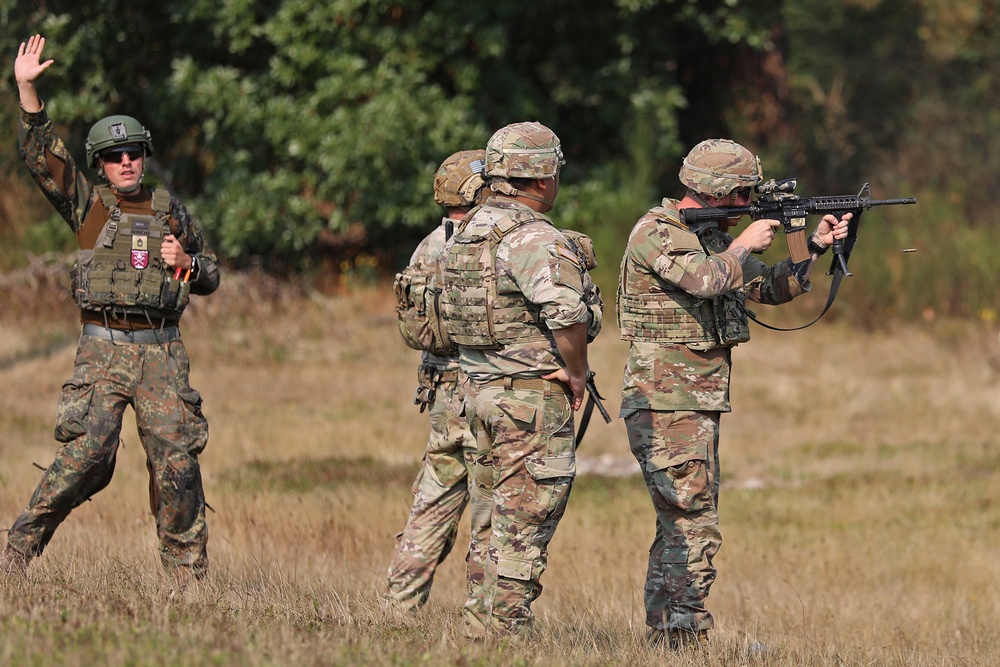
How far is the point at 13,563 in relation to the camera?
6324 millimetres

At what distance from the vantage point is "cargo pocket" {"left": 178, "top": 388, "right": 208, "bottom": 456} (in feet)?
21.8

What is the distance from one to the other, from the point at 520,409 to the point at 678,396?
91 cm

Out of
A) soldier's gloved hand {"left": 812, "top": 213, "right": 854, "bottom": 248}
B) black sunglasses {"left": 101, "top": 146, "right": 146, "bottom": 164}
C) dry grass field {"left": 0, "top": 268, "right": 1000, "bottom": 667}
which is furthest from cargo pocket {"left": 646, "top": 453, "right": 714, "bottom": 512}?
black sunglasses {"left": 101, "top": 146, "right": 146, "bottom": 164}

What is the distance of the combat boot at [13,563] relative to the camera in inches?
234

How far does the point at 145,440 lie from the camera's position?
21.8 feet

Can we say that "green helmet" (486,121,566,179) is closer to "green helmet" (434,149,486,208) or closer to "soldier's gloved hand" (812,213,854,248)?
"green helmet" (434,149,486,208)

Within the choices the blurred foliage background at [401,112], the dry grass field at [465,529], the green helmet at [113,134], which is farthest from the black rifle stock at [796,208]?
the blurred foliage background at [401,112]

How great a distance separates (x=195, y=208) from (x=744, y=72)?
25.8 ft

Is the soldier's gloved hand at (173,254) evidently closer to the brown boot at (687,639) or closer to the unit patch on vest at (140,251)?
the unit patch on vest at (140,251)

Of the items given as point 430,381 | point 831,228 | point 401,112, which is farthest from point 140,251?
point 401,112

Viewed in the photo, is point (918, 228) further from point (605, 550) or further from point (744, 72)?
point (605, 550)

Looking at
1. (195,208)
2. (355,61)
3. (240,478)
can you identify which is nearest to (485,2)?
(355,61)

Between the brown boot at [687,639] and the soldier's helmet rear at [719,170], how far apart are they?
1859 mm

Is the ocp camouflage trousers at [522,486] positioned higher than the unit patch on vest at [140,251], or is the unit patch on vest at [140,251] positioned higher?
the unit patch on vest at [140,251]
